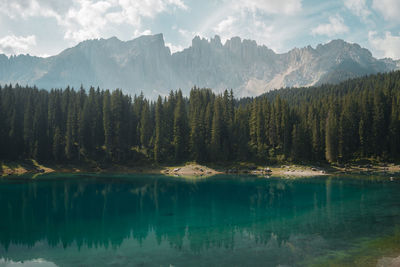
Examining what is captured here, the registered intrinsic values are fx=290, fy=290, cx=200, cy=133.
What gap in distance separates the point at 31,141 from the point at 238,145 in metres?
70.6

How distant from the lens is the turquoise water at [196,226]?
74.7ft

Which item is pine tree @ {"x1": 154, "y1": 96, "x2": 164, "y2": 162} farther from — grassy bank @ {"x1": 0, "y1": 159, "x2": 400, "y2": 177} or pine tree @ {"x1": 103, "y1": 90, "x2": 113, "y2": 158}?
pine tree @ {"x1": 103, "y1": 90, "x2": 113, "y2": 158}

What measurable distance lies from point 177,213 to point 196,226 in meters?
7.45

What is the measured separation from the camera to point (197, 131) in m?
100

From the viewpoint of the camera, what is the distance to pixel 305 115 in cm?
→ 11312

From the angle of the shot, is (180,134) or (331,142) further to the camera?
(180,134)

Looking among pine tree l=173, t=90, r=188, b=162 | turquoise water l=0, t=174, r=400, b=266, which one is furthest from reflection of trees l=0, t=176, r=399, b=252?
pine tree l=173, t=90, r=188, b=162

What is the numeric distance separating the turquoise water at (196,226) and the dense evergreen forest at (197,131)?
134 feet

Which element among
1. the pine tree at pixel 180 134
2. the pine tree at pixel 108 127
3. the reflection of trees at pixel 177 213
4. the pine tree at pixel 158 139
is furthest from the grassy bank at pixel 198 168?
the reflection of trees at pixel 177 213

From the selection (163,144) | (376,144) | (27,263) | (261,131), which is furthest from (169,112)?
(27,263)

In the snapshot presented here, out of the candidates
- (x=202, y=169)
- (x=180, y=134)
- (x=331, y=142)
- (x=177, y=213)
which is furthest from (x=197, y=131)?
(x=177, y=213)

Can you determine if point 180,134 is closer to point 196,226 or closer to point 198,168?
point 198,168

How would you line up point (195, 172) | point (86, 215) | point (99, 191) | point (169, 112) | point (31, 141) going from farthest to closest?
1. point (169, 112)
2. point (31, 141)
3. point (195, 172)
4. point (99, 191)
5. point (86, 215)

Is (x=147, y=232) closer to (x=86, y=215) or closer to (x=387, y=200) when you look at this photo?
(x=86, y=215)
